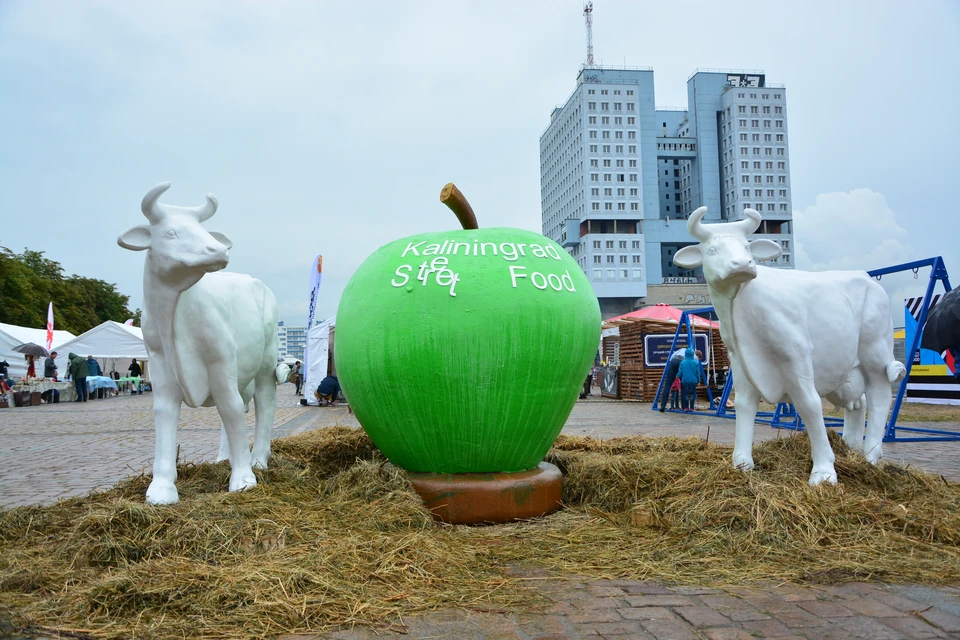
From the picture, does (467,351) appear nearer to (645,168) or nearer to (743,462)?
(743,462)

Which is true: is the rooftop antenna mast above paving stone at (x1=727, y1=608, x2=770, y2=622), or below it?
above

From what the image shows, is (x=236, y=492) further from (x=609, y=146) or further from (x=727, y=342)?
(x=609, y=146)

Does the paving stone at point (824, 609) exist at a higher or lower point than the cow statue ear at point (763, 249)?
lower

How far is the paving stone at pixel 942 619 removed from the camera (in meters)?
3.11

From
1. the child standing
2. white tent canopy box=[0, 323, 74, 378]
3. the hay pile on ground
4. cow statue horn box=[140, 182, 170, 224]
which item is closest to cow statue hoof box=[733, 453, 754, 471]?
the hay pile on ground

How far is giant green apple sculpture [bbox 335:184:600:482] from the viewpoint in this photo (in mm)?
4949

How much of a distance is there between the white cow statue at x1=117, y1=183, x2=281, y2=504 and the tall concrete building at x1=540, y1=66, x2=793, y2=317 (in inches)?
2816

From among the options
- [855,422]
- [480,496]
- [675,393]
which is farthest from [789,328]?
[675,393]

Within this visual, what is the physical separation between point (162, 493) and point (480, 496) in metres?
2.10

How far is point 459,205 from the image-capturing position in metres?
5.91

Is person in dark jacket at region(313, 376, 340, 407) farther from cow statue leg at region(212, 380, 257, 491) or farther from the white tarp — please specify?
cow statue leg at region(212, 380, 257, 491)

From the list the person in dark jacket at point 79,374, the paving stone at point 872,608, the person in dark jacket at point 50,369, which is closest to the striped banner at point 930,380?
the paving stone at point 872,608

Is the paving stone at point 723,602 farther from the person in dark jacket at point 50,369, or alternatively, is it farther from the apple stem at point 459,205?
the person in dark jacket at point 50,369

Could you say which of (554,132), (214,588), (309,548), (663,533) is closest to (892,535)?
(663,533)
